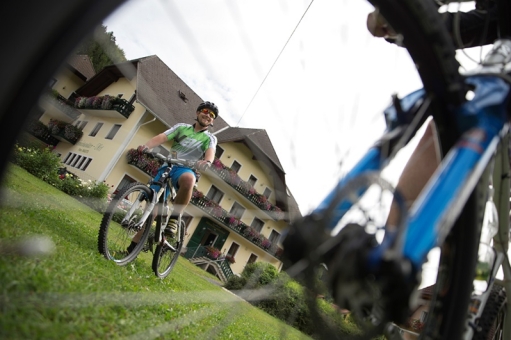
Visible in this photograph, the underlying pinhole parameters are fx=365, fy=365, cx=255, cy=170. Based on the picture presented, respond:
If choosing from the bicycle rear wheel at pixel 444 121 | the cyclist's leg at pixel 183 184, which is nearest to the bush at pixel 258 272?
the bicycle rear wheel at pixel 444 121

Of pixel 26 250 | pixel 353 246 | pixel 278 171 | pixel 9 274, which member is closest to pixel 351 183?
pixel 353 246

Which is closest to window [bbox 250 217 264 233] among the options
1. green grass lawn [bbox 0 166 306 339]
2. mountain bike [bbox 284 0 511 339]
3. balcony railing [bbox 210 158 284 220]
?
balcony railing [bbox 210 158 284 220]

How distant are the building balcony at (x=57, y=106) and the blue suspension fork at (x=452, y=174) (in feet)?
1.94

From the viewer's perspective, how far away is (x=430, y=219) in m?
0.82

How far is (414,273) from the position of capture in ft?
2.42

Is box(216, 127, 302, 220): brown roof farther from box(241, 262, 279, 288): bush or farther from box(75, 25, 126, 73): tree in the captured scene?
box(75, 25, 126, 73): tree

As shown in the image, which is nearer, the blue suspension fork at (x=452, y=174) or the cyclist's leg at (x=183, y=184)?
the blue suspension fork at (x=452, y=174)

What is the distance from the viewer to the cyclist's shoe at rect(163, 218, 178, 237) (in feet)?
10.1

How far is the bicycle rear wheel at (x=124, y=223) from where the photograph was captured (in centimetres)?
243

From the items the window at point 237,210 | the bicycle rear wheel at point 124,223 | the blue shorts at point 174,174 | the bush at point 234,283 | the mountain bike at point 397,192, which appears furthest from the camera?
the blue shorts at point 174,174

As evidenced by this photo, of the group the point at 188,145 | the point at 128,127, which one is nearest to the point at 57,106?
the point at 128,127

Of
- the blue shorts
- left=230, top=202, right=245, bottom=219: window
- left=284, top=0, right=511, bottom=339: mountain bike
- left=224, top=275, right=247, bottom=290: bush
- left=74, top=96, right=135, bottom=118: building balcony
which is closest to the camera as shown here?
left=284, top=0, right=511, bottom=339: mountain bike

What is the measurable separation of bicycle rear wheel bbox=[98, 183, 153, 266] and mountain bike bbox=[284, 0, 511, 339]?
1.85 meters

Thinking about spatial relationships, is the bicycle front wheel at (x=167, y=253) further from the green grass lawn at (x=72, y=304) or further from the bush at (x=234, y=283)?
Result: the green grass lawn at (x=72, y=304)
